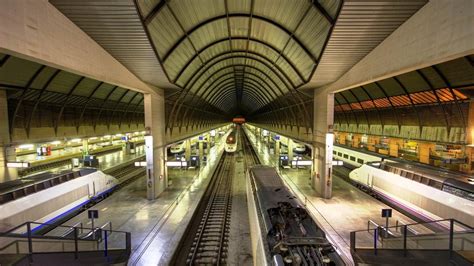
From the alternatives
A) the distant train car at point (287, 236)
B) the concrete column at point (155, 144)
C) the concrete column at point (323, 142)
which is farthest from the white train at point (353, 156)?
the concrete column at point (155, 144)

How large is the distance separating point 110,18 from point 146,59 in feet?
11.3

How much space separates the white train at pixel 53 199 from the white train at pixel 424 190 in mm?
18155

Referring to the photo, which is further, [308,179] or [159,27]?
[308,179]

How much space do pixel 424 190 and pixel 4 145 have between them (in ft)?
80.9

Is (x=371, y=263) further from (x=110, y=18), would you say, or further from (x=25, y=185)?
(x=25, y=185)

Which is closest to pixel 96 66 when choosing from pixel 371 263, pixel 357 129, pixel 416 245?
pixel 371 263

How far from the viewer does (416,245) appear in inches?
320

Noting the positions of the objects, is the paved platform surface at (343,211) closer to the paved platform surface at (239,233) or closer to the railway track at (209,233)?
the paved platform surface at (239,233)

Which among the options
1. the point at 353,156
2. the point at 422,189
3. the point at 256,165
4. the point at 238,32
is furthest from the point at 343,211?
the point at 238,32

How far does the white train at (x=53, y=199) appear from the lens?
32.7 feet

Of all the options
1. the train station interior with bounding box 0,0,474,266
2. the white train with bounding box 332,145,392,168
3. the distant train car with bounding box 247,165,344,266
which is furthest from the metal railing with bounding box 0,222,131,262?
the white train with bounding box 332,145,392,168

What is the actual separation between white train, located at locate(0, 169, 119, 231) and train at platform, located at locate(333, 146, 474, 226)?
59.6 feet

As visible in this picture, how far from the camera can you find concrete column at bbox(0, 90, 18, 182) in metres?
15.4

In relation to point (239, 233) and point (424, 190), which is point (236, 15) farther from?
point (424, 190)
